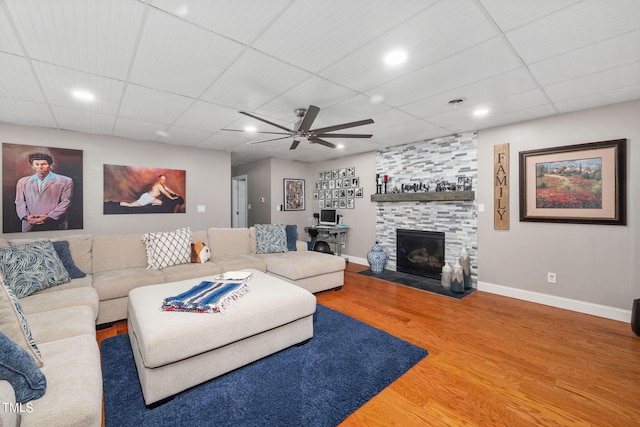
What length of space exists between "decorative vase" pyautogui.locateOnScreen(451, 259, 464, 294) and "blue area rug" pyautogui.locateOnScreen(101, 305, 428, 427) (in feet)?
6.20

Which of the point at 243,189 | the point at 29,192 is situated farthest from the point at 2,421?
the point at 243,189

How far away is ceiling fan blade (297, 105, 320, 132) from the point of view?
263cm

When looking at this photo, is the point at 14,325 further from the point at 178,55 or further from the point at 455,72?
the point at 455,72

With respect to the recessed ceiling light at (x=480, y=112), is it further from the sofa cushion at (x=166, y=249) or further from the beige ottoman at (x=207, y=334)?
the sofa cushion at (x=166, y=249)

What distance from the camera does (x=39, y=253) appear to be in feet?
8.66

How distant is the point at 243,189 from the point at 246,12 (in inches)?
267

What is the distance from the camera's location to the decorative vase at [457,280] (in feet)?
13.1

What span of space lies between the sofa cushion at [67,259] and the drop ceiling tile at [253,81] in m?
2.22

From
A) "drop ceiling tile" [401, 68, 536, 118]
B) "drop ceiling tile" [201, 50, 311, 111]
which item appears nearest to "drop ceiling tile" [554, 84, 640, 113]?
"drop ceiling tile" [401, 68, 536, 118]

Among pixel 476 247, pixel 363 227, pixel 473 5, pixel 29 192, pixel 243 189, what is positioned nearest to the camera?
pixel 473 5

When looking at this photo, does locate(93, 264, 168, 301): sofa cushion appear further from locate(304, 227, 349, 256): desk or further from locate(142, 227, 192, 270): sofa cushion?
locate(304, 227, 349, 256): desk

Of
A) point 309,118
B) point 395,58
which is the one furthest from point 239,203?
point 395,58

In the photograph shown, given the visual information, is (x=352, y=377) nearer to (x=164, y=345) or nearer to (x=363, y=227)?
(x=164, y=345)

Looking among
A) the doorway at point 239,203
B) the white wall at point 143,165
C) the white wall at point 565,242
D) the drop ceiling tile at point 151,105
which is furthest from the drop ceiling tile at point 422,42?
the doorway at point 239,203
